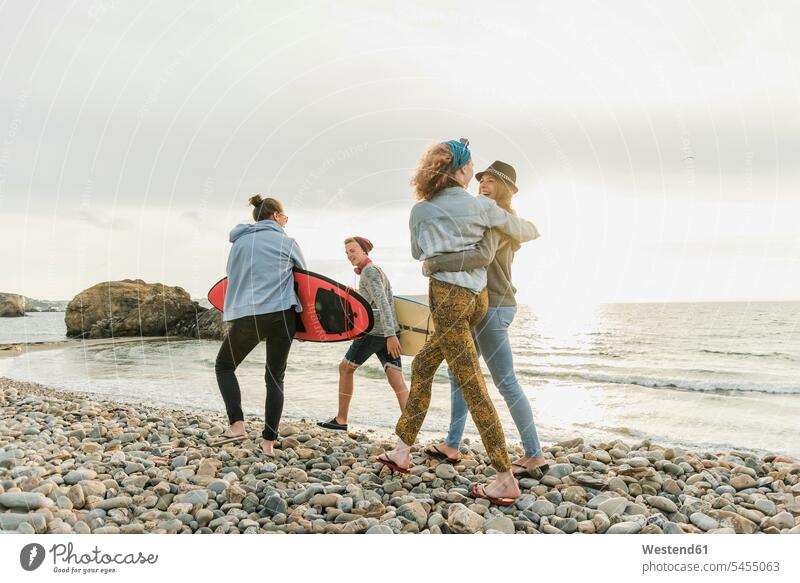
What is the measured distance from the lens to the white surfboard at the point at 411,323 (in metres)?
6.34

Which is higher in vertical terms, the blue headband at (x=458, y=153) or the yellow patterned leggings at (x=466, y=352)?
the blue headband at (x=458, y=153)

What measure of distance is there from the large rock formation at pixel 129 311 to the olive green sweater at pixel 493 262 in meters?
27.4

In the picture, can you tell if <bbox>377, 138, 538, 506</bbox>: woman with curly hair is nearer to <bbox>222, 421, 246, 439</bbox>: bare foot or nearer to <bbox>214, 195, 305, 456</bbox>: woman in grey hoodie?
<bbox>214, 195, 305, 456</bbox>: woman in grey hoodie

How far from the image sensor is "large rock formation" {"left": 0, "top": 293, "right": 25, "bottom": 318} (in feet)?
140

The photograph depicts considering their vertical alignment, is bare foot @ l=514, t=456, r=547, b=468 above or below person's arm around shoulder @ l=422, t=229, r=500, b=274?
below

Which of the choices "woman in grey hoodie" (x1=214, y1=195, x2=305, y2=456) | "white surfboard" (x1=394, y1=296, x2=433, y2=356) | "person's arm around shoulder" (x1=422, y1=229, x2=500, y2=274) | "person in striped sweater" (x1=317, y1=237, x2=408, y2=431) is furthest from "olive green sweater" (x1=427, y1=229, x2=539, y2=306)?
"white surfboard" (x1=394, y1=296, x2=433, y2=356)

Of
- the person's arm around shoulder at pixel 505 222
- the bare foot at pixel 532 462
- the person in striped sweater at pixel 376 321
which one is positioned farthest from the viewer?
the person in striped sweater at pixel 376 321

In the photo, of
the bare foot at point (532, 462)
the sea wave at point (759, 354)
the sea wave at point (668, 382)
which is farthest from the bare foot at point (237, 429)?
the sea wave at point (759, 354)

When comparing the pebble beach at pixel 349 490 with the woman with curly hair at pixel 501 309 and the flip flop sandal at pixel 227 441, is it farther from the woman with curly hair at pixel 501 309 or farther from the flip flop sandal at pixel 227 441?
the woman with curly hair at pixel 501 309

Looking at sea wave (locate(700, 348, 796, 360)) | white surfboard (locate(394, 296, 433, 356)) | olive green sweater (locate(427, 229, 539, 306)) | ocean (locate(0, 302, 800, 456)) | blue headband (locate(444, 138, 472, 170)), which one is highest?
blue headband (locate(444, 138, 472, 170))

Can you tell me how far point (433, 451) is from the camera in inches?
203

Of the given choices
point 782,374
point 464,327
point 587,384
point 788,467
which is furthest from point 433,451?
point 782,374

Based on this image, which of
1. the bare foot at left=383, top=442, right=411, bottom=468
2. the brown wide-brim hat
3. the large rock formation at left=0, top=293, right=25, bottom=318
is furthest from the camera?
the large rock formation at left=0, top=293, right=25, bottom=318

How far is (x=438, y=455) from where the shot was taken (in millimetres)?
5117
